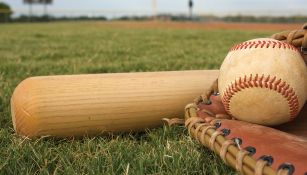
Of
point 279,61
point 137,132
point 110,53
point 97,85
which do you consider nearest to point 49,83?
point 97,85

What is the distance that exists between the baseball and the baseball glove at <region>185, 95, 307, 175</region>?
9cm

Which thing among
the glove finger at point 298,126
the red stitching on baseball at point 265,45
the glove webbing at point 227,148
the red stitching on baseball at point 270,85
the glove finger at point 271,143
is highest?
the red stitching on baseball at point 265,45

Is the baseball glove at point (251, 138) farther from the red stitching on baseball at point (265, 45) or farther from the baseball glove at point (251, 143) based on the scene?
the red stitching on baseball at point (265, 45)

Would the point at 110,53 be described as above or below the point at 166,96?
below

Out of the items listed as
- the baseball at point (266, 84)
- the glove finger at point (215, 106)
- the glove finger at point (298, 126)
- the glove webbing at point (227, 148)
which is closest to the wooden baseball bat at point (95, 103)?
the glove finger at point (215, 106)

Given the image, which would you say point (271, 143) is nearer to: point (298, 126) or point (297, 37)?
point (298, 126)

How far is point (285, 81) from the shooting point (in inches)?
76.3

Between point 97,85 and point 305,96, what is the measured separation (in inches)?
40.7

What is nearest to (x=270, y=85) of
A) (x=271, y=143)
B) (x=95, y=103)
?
(x=271, y=143)

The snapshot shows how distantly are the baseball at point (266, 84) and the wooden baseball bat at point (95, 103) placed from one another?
0.43 meters

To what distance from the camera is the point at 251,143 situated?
170 centimetres

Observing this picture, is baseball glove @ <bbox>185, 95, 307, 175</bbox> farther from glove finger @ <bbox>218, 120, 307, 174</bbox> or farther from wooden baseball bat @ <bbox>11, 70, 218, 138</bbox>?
wooden baseball bat @ <bbox>11, 70, 218, 138</bbox>

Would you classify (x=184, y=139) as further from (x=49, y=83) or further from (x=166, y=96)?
(x=49, y=83)

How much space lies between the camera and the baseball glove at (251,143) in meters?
1.53
